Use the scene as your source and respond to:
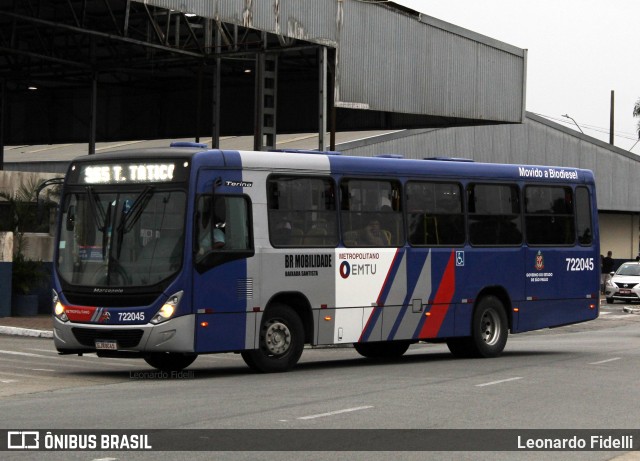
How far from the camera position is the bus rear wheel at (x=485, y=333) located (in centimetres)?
2108

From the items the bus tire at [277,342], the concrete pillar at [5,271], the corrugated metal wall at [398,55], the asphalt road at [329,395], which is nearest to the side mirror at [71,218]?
the asphalt road at [329,395]

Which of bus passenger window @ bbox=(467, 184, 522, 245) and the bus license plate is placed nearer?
the bus license plate

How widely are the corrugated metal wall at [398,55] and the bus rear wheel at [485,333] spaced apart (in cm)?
1055

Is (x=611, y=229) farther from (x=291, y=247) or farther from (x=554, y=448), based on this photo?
(x=554, y=448)

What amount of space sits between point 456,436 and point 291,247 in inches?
268

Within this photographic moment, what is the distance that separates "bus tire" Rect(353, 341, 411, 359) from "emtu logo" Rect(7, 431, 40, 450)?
10.9 m

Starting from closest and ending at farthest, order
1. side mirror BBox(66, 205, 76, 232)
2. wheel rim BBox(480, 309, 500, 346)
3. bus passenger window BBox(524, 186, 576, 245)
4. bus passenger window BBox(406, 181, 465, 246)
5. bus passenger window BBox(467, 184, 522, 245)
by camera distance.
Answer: side mirror BBox(66, 205, 76, 232) < bus passenger window BBox(406, 181, 465, 246) < bus passenger window BBox(467, 184, 522, 245) < wheel rim BBox(480, 309, 500, 346) < bus passenger window BBox(524, 186, 576, 245)

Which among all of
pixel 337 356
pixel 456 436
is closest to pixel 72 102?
pixel 337 356

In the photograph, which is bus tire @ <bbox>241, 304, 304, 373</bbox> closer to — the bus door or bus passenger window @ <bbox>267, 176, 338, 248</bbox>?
the bus door

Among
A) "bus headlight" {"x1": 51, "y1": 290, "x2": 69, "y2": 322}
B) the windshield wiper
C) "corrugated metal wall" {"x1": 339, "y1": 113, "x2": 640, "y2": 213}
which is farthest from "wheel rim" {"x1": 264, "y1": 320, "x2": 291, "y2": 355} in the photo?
"corrugated metal wall" {"x1": 339, "y1": 113, "x2": 640, "y2": 213}

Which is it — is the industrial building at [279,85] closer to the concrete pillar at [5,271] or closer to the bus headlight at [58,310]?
the concrete pillar at [5,271]

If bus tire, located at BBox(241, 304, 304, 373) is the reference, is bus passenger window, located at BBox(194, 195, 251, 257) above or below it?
above

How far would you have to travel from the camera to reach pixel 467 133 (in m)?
56.8

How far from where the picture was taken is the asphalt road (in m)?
12.0
